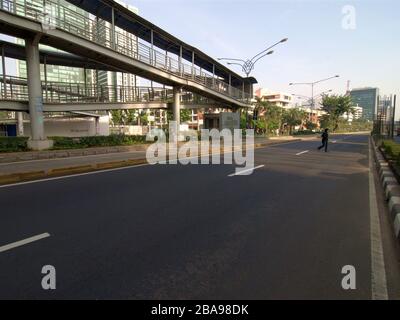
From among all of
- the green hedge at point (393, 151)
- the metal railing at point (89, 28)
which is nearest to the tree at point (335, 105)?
the metal railing at point (89, 28)

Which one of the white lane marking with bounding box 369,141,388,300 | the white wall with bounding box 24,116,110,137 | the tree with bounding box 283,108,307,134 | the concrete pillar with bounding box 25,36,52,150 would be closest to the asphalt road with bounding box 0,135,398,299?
the white lane marking with bounding box 369,141,388,300

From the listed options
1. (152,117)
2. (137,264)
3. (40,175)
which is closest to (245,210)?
(137,264)

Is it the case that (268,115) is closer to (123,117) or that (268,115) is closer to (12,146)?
(123,117)

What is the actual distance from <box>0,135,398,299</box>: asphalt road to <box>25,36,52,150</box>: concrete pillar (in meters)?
10.1

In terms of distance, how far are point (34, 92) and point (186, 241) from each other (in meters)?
16.5

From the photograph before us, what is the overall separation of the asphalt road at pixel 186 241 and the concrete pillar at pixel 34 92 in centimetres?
1012

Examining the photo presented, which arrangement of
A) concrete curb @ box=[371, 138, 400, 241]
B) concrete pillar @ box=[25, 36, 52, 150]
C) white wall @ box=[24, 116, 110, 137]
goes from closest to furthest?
concrete curb @ box=[371, 138, 400, 241], concrete pillar @ box=[25, 36, 52, 150], white wall @ box=[24, 116, 110, 137]

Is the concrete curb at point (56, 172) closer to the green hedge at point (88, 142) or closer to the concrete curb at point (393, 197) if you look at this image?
the green hedge at point (88, 142)

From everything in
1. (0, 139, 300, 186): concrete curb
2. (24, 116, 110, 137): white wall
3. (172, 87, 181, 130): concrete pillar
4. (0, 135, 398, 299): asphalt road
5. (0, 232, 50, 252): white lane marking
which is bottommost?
(0, 135, 398, 299): asphalt road

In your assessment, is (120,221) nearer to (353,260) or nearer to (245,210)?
(245,210)

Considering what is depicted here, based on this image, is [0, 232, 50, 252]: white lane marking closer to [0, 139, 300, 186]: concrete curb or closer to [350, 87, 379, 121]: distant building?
→ [0, 139, 300, 186]: concrete curb

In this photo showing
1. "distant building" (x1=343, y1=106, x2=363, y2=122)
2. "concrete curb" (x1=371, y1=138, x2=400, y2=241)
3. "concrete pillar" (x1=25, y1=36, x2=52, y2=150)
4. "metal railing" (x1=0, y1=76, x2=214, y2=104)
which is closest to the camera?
"concrete curb" (x1=371, y1=138, x2=400, y2=241)

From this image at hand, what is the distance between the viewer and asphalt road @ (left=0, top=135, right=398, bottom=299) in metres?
3.11

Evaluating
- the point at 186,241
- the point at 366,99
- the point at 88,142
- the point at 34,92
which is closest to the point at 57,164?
the point at 88,142
